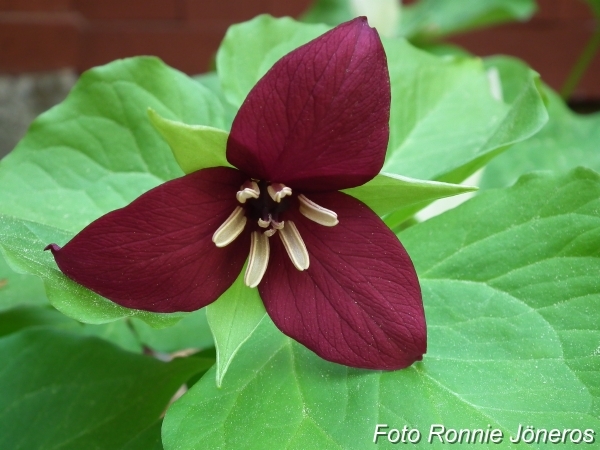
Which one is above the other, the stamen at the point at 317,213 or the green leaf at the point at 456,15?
the stamen at the point at 317,213

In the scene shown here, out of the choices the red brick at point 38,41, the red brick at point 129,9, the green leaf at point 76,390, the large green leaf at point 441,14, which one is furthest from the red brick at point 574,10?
the green leaf at point 76,390

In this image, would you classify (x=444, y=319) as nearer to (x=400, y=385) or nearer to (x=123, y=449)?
(x=400, y=385)

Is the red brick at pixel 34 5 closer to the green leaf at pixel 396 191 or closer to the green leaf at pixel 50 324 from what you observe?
the green leaf at pixel 50 324

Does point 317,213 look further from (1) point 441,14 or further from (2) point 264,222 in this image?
(1) point 441,14

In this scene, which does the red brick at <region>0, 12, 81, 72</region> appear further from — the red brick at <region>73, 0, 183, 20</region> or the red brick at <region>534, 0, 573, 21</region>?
the red brick at <region>534, 0, 573, 21</region>

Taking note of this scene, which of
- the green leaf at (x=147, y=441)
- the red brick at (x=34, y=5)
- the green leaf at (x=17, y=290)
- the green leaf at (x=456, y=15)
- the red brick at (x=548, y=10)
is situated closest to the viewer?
the green leaf at (x=147, y=441)

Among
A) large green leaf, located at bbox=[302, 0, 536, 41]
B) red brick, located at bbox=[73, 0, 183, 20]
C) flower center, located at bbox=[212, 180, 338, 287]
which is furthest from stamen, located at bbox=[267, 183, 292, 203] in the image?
red brick, located at bbox=[73, 0, 183, 20]

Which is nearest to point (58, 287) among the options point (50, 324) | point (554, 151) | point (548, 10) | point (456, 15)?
point (50, 324)
